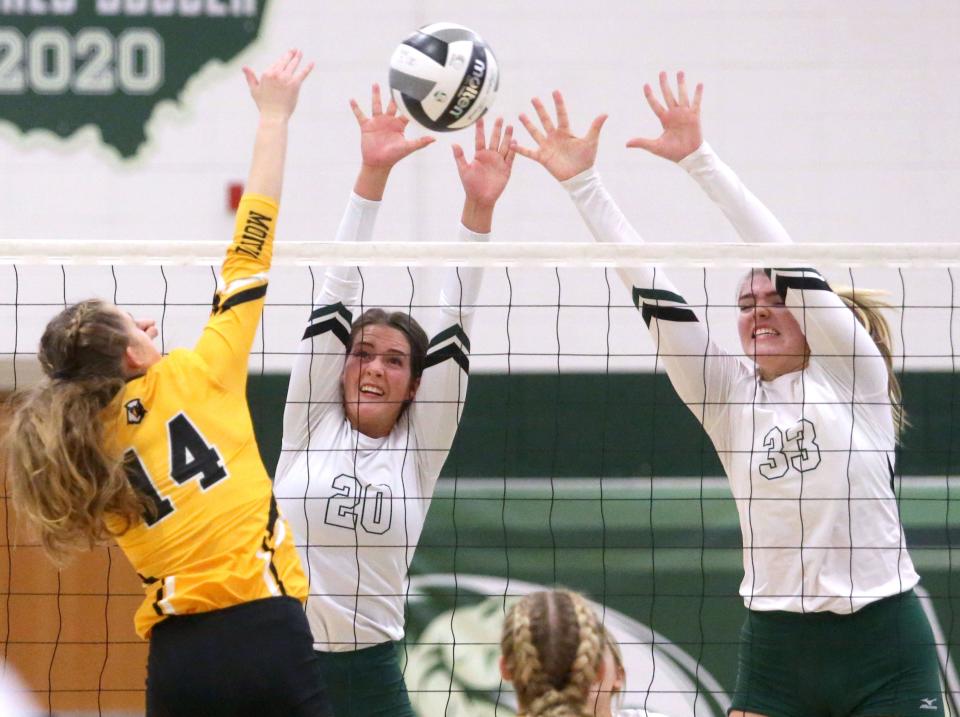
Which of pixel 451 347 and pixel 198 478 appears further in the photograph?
pixel 451 347

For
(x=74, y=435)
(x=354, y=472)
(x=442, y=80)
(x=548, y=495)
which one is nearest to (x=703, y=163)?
(x=442, y=80)

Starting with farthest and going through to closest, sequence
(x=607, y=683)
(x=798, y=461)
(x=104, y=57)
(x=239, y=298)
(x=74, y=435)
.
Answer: (x=104, y=57) → (x=798, y=461) → (x=239, y=298) → (x=74, y=435) → (x=607, y=683)

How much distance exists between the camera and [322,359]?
11.5ft

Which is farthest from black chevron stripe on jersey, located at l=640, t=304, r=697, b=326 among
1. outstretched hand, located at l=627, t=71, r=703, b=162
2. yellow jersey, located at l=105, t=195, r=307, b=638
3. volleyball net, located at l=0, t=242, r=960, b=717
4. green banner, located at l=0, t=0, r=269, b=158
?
green banner, located at l=0, t=0, r=269, b=158

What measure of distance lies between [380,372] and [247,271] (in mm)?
932

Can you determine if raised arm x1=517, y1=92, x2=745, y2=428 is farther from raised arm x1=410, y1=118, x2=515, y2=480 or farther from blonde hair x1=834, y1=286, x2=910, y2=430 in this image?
blonde hair x1=834, y1=286, x2=910, y2=430

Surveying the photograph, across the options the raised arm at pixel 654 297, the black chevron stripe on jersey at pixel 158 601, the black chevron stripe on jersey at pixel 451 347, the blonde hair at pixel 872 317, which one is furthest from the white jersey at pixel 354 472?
the blonde hair at pixel 872 317

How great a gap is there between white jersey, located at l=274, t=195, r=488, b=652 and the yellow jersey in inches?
30.6

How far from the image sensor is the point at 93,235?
20.8ft

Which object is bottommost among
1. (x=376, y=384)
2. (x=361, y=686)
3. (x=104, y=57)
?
(x=361, y=686)

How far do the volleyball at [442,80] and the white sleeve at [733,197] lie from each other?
627 mm

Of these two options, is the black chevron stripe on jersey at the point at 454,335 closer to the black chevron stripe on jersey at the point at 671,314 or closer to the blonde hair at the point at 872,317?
the black chevron stripe on jersey at the point at 671,314

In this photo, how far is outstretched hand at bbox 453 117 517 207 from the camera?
364 cm

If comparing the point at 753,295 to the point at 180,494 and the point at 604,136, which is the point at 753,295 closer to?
the point at 180,494
